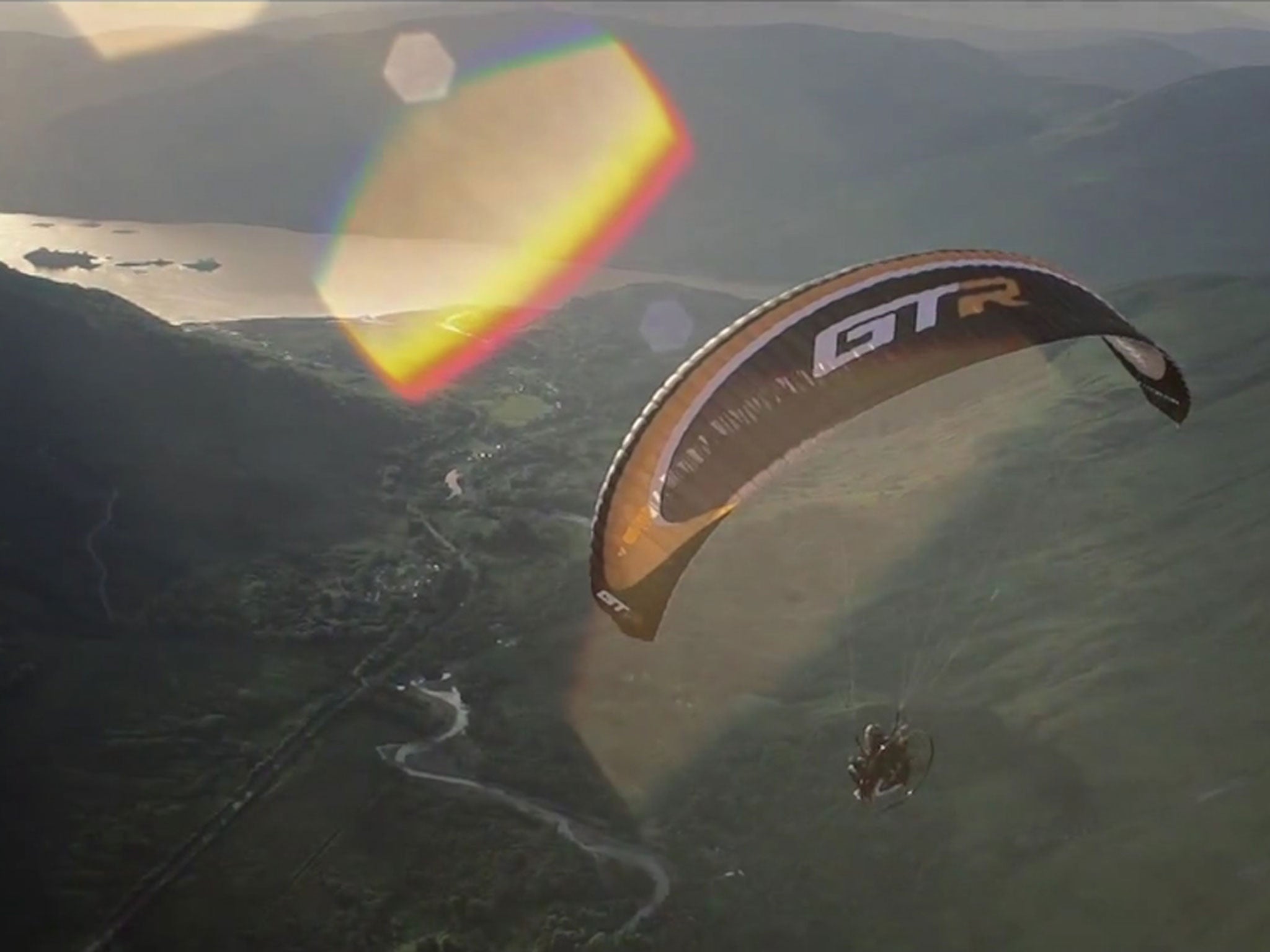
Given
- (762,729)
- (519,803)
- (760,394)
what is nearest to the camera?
(760,394)

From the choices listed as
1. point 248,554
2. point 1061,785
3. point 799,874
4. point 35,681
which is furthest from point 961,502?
point 35,681

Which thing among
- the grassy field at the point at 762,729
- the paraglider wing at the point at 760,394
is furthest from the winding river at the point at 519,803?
the paraglider wing at the point at 760,394

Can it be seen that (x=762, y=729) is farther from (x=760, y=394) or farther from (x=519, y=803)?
(x=760, y=394)

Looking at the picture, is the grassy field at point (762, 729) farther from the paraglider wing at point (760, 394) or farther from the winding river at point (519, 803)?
the paraglider wing at point (760, 394)

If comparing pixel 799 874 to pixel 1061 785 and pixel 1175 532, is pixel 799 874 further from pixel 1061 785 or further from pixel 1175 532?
pixel 1175 532

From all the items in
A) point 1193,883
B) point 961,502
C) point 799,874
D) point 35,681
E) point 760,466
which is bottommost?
point 1193,883

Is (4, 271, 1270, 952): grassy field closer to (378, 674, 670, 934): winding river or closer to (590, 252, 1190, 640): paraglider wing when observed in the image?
(378, 674, 670, 934): winding river

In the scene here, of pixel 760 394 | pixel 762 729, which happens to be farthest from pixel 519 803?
pixel 760 394
